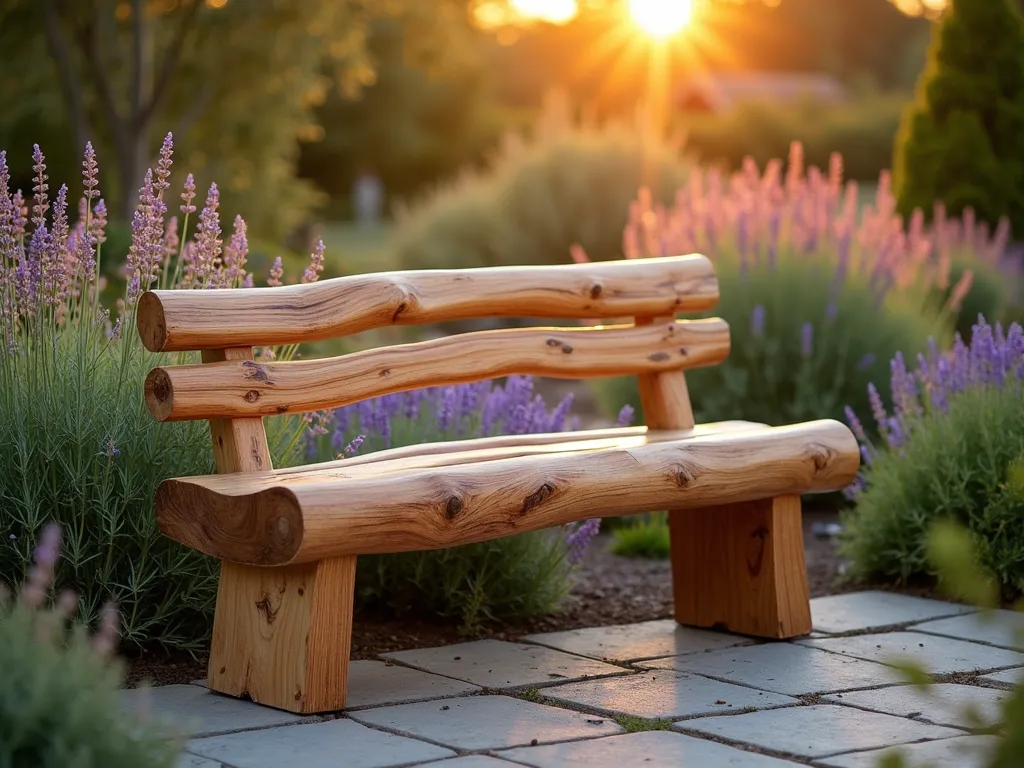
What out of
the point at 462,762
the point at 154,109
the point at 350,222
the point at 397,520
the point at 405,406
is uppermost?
the point at 350,222

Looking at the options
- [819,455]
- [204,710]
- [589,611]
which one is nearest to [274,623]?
[204,710]

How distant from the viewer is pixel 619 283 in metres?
4.02

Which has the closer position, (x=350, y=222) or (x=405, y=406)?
(x=405, y=406)

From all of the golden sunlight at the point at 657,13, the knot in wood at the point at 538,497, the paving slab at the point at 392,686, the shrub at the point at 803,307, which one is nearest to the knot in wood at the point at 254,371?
the knot in wood at the point at 538,497

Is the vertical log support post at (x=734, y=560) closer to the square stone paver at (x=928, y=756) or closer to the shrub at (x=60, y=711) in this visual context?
the square stone paver at (x=928, y=756)

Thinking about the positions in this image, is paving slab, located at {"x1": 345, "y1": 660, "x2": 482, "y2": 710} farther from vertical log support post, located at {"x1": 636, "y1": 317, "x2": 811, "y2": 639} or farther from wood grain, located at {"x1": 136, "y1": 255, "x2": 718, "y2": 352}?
vertical log support post, located at {"x1": 636, "y1": 317, "x2": 811, "y2": 639}

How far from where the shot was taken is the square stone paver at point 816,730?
2.85 meters

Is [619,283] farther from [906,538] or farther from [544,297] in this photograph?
[906,538]

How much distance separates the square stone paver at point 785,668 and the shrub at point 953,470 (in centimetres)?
84

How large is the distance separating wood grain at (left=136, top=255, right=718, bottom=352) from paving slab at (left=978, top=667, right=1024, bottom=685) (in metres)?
1.38

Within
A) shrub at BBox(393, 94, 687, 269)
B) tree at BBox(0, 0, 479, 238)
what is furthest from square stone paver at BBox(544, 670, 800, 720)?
shrub at BBox(393, 94, 687, 269)

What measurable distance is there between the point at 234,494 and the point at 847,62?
225 feet

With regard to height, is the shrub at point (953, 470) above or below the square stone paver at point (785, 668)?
above

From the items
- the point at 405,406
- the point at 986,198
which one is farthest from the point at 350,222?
the point at 405,406
